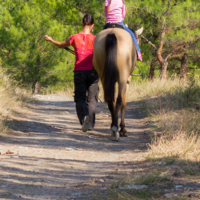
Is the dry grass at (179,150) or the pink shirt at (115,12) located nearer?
the dry grass at (179,150)

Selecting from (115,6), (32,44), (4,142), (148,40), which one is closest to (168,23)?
(148,40)

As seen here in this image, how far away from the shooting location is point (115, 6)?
17.9 ft

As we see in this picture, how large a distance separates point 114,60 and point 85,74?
30.7 inches

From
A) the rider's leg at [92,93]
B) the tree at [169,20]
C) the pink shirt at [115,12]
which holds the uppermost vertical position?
the tree at [169,20]

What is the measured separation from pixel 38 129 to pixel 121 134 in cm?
147

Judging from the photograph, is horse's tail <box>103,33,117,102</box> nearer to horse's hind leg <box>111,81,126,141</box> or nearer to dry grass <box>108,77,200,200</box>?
horse's hind leg <box>111,81,126,141</box>

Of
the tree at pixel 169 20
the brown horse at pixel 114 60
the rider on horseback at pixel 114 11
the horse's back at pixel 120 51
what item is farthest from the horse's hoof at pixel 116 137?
the tree at pixel 169 20

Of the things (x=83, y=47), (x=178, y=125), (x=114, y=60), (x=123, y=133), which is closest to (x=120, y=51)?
(x=114, y=60)

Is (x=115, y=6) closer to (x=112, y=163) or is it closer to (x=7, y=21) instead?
(x=112, y=163)

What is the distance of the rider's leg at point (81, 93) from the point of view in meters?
5.59

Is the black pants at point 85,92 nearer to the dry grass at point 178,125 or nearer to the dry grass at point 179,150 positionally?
the dry grass at point 178,125

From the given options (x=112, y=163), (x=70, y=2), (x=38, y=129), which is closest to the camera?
(x=112, y=163)

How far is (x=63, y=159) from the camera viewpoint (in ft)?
13.2

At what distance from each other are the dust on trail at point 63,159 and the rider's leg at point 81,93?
1.20ft
